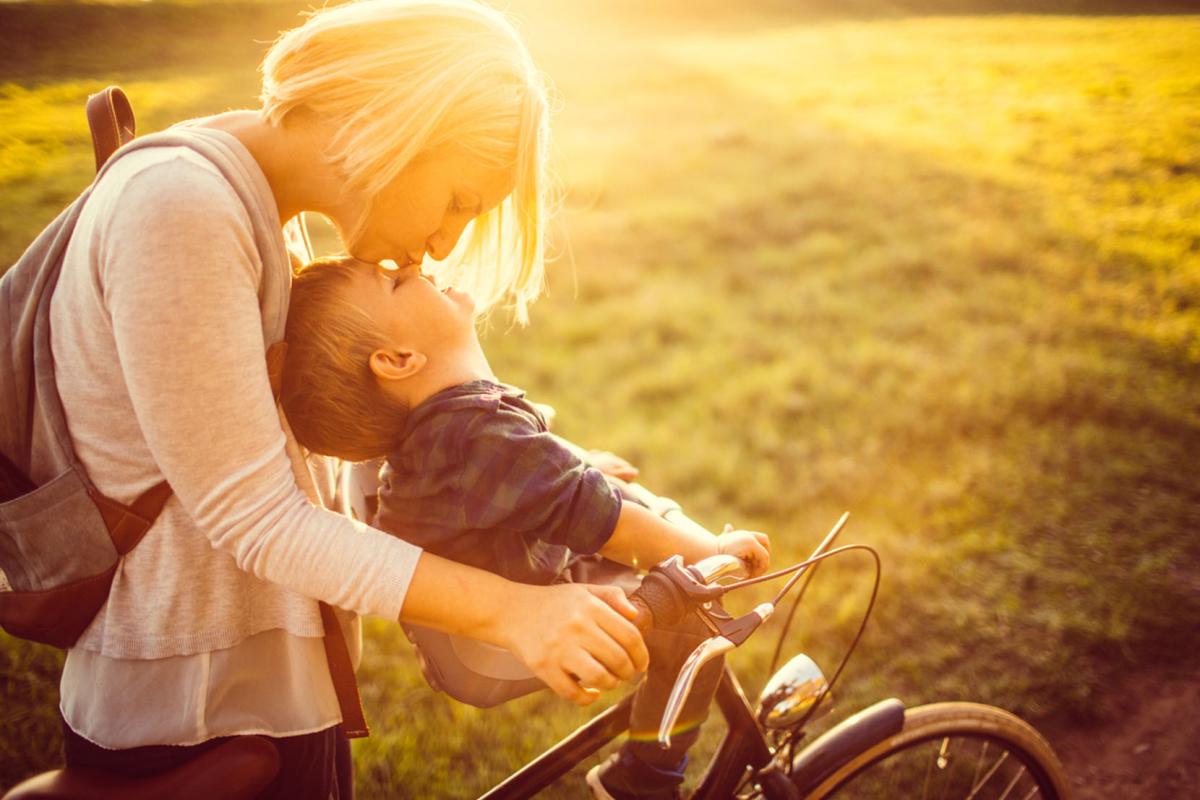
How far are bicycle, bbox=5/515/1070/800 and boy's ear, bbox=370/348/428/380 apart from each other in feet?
1.95

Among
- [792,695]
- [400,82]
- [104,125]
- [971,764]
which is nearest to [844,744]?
[792,695]

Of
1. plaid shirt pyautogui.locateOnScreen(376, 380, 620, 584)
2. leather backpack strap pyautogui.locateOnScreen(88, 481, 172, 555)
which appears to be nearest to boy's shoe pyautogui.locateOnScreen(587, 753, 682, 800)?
plaid shirt pyautogui.locateOnScreen(376, 380, 620, 584)

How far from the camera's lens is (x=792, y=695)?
176 centimetres

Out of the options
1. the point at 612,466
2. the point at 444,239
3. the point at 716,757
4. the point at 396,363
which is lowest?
the point at 716,757

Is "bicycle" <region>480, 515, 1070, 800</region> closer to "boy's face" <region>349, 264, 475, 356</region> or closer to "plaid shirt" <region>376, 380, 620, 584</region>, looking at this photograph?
"plaid shirt" <region>376, 380, 620, 584</region>

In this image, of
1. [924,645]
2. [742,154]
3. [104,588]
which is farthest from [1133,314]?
[104,588]

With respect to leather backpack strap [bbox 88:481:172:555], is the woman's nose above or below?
above

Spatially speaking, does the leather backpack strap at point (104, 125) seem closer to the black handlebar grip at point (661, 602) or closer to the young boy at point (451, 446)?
the young boy at point (451, 446)

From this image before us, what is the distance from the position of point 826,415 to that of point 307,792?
397 centimetres

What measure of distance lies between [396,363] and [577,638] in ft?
2.05

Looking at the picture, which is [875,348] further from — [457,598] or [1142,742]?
[457,598]

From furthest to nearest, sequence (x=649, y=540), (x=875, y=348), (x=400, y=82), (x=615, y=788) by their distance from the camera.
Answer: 1. (x=875, y=348)
2. (x=615, y=788)
3. (x=649, y=540)
4. (x=400, y=82)

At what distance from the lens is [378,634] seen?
3463 millimetres

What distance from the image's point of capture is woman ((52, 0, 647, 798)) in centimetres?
111
